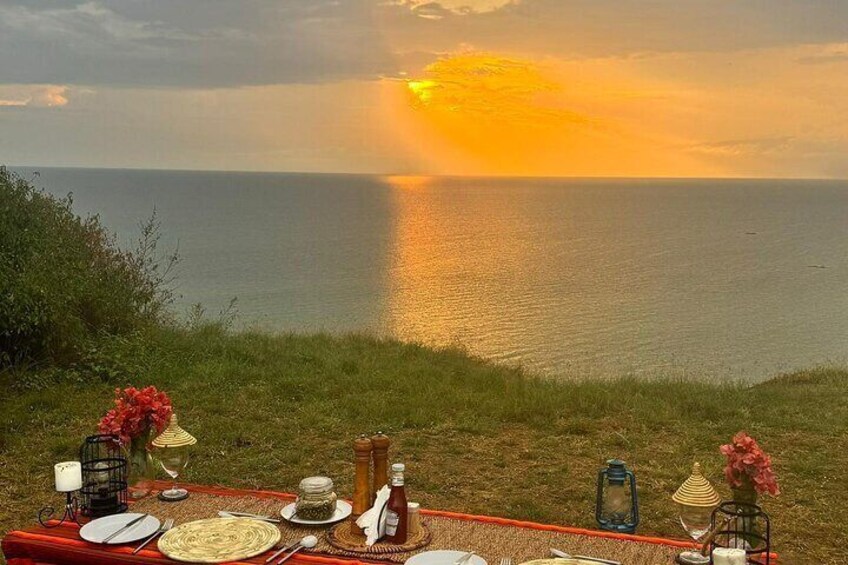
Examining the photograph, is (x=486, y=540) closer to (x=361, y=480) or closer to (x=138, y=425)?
(x=361, y=480)

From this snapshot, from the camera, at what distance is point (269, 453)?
Answer: 652 centimetres

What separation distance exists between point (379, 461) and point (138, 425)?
1191mm

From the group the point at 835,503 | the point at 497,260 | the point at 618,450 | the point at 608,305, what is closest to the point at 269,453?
the point at 618,450

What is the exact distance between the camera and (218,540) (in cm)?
303

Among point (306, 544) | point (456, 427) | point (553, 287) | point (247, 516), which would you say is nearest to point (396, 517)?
point (306, 544)

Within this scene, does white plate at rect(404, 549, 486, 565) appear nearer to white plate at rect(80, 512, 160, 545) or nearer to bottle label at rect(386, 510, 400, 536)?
bottle label at rect(386, 510, 400, 536)

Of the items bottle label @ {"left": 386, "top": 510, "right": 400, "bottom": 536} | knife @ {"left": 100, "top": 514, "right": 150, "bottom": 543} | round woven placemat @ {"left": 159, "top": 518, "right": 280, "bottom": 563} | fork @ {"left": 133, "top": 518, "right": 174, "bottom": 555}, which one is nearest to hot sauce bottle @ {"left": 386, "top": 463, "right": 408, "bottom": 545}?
bottle label @ {"left": 386, "top": 510, "right": 400, "bottom": 536}

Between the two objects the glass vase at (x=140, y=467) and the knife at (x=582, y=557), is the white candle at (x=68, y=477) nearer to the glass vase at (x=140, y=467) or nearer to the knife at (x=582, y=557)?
the glass vase at (x=140, y=467)

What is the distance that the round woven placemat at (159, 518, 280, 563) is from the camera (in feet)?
9.54

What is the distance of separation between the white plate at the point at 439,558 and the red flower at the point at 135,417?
139 centimetres

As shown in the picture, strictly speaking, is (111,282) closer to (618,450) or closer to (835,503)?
(618,450)

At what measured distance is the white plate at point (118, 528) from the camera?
3.06 m

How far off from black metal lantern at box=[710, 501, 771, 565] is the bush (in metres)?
7.61

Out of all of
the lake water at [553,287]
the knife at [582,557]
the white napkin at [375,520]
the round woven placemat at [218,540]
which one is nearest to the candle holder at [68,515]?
the round woven placemat at [218,540]
